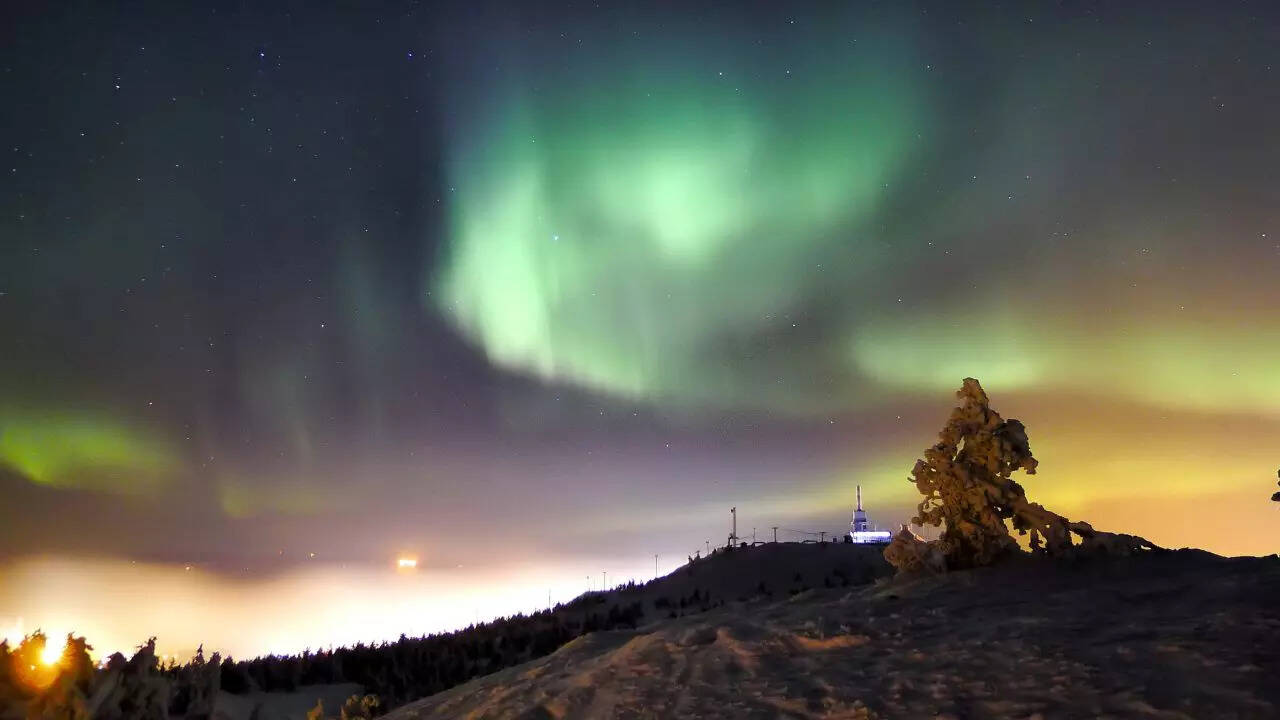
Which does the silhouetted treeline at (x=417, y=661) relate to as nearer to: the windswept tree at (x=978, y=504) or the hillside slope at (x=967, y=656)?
the hillside slope at (x=967, y=656)

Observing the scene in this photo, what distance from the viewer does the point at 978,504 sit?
43.4 feet

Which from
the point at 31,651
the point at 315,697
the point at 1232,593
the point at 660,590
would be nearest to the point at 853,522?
the point at 660,590

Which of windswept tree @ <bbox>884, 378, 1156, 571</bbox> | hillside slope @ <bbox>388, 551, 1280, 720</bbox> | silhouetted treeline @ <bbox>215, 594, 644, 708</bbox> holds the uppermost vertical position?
windswept tree @ <bbox>884, 378, 1156, 571</bbox>

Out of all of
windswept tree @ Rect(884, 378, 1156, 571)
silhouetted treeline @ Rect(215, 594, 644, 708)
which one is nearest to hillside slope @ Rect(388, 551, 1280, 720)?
windswept tree @ Rect(884, 378, 1156, 571)

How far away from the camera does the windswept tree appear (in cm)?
1272

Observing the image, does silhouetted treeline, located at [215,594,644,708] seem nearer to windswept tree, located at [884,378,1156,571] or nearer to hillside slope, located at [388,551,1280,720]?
hillside slope, located at [388,551,1280,720]

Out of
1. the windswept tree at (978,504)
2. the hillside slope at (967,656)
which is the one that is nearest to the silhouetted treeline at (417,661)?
the hillside slope at (967,656)

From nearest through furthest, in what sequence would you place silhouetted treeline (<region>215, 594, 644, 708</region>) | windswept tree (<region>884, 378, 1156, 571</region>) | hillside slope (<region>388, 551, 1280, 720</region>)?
hillside slope (<region>388, 551, 1280, 720</region>), windswept tree (<region>884, 378, 1156, 571</region>), silhouetted treeline (<region>215, 594, 644, 708</region>)

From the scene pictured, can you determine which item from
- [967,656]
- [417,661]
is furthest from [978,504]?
[417,661]

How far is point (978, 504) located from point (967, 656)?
6243mm

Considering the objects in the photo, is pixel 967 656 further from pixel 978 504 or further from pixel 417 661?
pixel 417 661

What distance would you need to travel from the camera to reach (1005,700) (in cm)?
633

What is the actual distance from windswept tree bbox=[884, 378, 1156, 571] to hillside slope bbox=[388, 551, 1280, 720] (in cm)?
62

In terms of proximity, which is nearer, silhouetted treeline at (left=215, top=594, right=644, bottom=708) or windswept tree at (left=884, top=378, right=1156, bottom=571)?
windswept tree at (left=884, top=378, right=1156, bottom=571)
